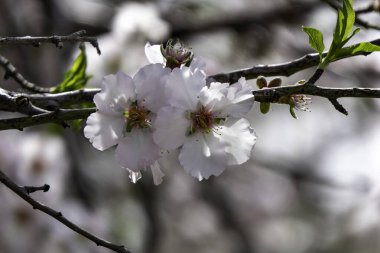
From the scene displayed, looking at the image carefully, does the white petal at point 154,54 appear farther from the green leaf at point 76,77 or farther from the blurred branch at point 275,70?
the green leaf at point 76,77

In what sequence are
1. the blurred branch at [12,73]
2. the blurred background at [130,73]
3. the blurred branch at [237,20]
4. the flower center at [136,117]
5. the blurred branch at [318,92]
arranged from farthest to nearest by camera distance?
the blurred branch at [237,20], the blurred background at [130,73], the blurred branch at [12,73], the flower center at [136,117], the blurred branch at [318,92]

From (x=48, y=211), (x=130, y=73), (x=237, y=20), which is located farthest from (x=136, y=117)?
(x=237, y=20)

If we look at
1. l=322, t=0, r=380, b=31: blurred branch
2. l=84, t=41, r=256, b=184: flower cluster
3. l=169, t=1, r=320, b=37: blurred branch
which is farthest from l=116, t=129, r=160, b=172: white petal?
l=169, t=1, r=320, b=37: blurred branch

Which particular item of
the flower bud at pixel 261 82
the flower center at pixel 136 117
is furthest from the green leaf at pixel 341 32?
the flower center at pixel 136 117

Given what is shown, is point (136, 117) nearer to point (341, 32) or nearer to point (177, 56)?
point (177, 56)

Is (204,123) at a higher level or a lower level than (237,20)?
lower

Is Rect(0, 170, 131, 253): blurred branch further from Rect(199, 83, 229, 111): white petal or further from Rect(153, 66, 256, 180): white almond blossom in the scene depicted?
Rect(199, 83, 229, 111): white petal
